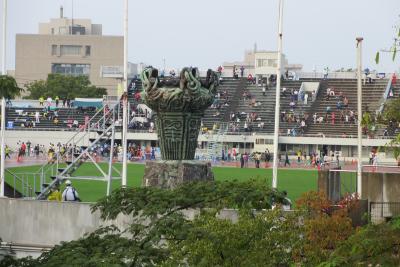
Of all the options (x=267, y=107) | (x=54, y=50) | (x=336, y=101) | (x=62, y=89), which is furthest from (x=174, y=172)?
(x=54, y=50)

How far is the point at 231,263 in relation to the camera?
49.8 ft

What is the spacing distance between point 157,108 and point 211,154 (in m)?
43.5

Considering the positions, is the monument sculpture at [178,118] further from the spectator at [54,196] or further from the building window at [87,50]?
the building window at [87,50]

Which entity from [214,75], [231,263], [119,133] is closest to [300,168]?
[119,133]

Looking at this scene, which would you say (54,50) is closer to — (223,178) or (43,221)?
(223,178)

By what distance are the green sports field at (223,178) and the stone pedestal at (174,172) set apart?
41.8ft

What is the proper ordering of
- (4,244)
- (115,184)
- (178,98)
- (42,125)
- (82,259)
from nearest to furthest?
(82,259) < (4,244) < (178,98) < (115,184) < (42,125)

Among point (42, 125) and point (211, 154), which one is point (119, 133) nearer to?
point (211, 154)

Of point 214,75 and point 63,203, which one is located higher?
point 214,75

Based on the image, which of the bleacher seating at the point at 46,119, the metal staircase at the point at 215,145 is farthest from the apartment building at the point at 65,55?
the metal staircase at the point at 215,145

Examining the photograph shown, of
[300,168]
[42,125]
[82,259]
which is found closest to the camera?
[82,259]

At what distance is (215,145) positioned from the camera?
226 ft

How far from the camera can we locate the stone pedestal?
22828 mm

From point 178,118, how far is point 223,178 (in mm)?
25659
